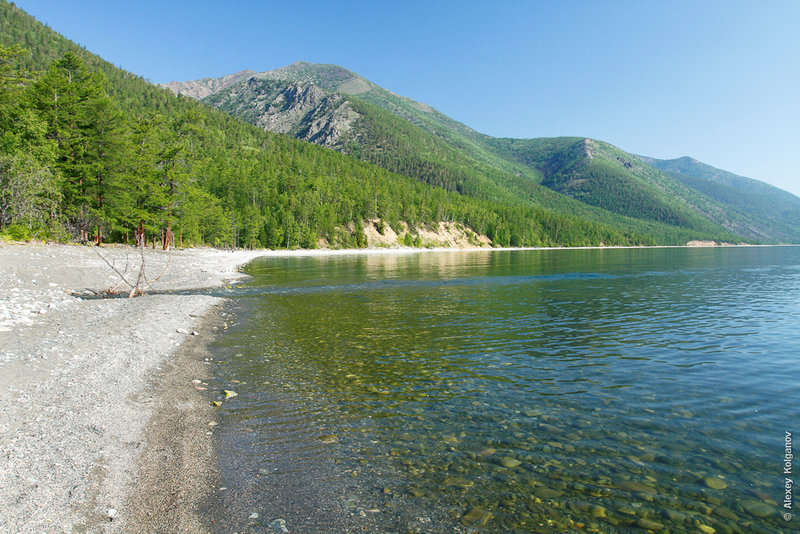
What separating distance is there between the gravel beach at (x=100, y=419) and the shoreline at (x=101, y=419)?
0.02 metres

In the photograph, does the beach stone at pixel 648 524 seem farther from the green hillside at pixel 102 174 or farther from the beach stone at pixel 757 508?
the green hillside at pixel 102 174

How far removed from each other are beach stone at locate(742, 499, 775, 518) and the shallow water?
48 millimetres

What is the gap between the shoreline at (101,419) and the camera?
251 inches

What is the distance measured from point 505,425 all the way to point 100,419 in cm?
987

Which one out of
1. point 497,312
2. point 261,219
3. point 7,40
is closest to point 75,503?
point 497,312

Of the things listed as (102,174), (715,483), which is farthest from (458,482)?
(102,174)

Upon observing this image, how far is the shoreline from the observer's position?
6383 mm

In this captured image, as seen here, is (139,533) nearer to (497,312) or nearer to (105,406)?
(105,406)

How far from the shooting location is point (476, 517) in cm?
679

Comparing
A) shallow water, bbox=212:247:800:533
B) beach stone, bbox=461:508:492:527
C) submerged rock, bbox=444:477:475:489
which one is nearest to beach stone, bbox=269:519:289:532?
shallow water, bbox=212:247:800:533

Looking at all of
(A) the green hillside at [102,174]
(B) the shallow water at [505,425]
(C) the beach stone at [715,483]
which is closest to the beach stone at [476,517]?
(B) the shallow water at [505,425]

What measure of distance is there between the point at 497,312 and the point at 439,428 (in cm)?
1839

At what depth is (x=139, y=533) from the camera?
5953mm

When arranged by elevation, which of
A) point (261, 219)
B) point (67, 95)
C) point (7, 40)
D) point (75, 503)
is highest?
point (7, 40)
